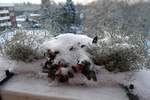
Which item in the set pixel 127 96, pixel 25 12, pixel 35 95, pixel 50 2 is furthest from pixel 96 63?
pixel 25 12

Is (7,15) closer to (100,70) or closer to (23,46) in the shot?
(23,46)

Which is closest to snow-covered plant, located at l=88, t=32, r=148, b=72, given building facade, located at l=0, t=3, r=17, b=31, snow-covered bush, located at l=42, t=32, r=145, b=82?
snow-covered bush, located at l=42, t=32, r=145, b=82

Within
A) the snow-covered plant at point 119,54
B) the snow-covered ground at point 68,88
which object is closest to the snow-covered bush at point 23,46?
the snow-covered ground at point 68,88

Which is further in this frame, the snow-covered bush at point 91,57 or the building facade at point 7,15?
the building facade at point 7,15

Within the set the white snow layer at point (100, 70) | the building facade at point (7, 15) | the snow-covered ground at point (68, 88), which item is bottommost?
the snow-covered ground at point (68, 88)

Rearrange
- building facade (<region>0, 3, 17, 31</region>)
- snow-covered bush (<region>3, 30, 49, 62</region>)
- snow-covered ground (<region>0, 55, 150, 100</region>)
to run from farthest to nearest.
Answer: building facade (<region>0, 3, 17, 31</region>) → snow-covered bush (<region>3, 30, 49, 62</region>) → snow-covered ground (<region>0, 55, 150, 100</region>)

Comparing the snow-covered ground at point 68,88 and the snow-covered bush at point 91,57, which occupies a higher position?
the snow-covered bush at point 91,57

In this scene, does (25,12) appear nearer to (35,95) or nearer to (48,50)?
(48,50)

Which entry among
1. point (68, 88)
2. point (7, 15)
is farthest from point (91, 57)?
point (7, 15)

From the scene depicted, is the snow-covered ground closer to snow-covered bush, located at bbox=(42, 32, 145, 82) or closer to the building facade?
snow-covered bush, located at bbox=(42, 32, 145, 82)

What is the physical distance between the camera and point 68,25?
142 centimetres

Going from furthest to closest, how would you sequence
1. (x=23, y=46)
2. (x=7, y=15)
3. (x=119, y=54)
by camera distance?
(x=7, y=15), (x=23, y=46), (x=119, y=54)

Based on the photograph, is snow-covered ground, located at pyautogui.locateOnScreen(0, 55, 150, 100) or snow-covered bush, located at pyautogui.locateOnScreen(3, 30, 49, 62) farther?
snow-covered bush, located at pyautogui.locateOnScreen(3, 30, 49, 62)

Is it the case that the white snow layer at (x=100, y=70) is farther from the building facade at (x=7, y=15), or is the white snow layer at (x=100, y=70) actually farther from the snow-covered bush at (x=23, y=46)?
the building facade at (x=7, y=15)
